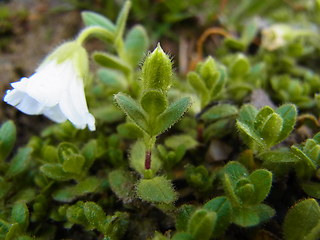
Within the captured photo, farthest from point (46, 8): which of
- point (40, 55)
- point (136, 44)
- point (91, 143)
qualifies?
point (91, 143)

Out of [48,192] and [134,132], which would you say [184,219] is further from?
[48,192]

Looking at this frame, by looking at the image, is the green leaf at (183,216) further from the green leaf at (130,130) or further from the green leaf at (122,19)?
the green leaf at (122,19)

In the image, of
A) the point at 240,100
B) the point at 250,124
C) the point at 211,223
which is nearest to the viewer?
the point at 211,223

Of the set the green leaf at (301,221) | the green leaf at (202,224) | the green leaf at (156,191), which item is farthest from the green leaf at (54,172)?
the green leaf at (301,221)

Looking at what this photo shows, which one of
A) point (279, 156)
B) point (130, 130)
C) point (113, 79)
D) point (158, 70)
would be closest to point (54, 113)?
point (130, 130)

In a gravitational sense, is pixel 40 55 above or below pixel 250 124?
below

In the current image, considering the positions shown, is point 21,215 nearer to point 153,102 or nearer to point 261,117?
point 153,102

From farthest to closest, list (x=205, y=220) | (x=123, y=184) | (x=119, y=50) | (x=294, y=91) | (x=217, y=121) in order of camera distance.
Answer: (x=119, y=50), (x=294, y=91), (x=217, y=121), (x=123, y=184), (x=205, y=220)

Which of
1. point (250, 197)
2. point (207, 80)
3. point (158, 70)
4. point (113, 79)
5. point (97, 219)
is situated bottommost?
point (97, 219)
